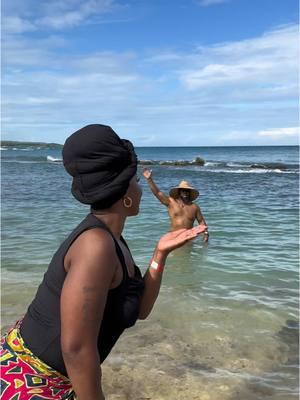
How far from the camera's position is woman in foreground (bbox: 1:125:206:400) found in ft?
5.97

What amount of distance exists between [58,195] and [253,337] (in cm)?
1544

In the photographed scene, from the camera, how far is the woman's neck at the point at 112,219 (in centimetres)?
207

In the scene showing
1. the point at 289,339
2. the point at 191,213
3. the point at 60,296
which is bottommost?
the point at 289,339

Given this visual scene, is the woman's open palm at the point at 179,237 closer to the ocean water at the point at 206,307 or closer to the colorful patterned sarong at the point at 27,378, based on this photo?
the colorful patterned sarong at the point at 27,378

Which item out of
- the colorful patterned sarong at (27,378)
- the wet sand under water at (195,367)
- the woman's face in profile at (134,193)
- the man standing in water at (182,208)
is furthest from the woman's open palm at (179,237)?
the man standing in water at (182,208)

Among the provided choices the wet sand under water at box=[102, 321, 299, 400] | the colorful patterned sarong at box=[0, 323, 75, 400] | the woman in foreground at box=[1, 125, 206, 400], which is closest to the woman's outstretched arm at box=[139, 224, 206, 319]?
the woman in foreground at box=[1, 125, 206, 400]

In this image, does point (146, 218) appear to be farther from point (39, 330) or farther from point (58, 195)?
point (39, 330)

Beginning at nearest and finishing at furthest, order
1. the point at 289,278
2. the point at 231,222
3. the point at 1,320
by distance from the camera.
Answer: the point at 1,320 → the point at 289,278 → the point at 231,222

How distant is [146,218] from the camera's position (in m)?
13.4

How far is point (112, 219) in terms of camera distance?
2.08 m

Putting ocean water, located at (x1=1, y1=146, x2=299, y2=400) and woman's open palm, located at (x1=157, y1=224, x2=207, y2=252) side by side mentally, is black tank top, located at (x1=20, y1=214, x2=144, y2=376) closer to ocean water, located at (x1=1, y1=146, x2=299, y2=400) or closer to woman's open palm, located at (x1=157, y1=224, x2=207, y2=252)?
woman's open palm, located at (x1=157, y1=224, x2=207, y2=252)

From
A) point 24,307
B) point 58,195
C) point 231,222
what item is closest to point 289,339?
point 24,307

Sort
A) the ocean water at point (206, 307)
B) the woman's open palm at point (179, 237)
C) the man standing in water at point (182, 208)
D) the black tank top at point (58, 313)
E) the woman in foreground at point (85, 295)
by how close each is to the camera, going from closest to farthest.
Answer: the woman in foreground at point (85, 295), the black tank top at point (58, 313), the woman's open palm at point (179, 237), the ocean water at point (206, 307), the man standing in water at point (182, 208)

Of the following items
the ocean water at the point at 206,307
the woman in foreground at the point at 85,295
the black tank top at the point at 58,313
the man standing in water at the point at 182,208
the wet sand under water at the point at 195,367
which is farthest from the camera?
the man standing in water at the point at 182,208
